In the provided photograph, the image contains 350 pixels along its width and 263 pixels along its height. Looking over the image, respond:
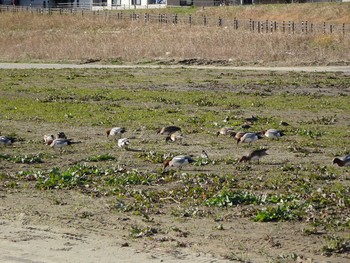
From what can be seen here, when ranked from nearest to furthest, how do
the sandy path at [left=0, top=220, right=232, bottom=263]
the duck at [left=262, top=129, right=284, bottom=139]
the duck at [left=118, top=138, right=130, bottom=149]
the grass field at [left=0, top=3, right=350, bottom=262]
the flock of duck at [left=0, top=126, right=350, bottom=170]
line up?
the sandy path at [left=0, top=220, right=232, bottom=263] → the grass field at [left=0, top=3, right=350, bottom=262] → the flock of duck at [left=0, top=126, right=350, bottom=170] → the duck at [left=118, top=138, right=130, bottom=149] → the duck at [left=262, top=129, right=284, bottom=139]

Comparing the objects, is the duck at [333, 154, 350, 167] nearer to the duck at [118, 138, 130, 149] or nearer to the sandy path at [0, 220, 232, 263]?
the duck at [118, 138, 130, 149]

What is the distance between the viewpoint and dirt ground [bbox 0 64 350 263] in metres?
10.0

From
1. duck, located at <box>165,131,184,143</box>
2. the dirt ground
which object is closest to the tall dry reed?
duck, located at <box>165,131,184,143</box>

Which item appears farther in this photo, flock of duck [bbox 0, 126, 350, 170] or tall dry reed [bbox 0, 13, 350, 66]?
tall dry reed [bbox 0, 13, 350, 66]

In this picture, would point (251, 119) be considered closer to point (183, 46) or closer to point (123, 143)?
point (123, 143)

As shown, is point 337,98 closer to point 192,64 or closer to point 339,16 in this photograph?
point 192,64

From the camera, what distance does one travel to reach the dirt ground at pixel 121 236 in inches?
395

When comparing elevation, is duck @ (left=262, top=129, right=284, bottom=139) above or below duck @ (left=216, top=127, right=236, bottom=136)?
above

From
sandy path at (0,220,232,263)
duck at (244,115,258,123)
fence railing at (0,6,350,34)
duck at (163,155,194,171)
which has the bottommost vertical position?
fence railing at (0,6,350,34)

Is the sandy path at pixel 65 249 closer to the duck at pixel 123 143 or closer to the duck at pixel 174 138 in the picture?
the duck at pixel 123 143

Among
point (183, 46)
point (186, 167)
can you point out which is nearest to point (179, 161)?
point (186, 167)

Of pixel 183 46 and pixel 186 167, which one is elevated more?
pixel 186 167

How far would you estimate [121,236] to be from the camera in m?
10.9

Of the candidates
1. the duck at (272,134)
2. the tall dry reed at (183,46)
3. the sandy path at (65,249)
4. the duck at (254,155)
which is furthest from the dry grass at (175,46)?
the sandy path at (65,249)
